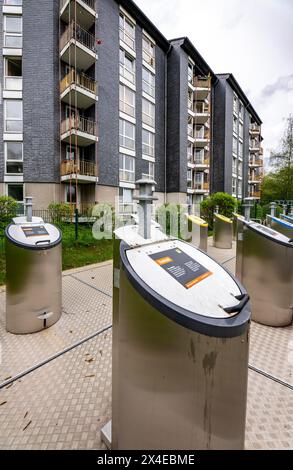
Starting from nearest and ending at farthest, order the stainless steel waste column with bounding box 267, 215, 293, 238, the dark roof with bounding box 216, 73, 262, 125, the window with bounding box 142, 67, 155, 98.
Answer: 1. the stainless steel waste column with bounding box 267, 215, 293, 238
2. the window with bounding box 142, 67, 155, 98
3. the dark roof with bounding box 216, 73, 262, 125

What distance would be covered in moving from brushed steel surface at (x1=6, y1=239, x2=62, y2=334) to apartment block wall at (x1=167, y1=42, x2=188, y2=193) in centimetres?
1836

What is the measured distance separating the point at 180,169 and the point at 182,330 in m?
20.4

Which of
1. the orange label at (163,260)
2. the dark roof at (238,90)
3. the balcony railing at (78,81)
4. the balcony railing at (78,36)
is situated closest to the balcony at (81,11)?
the balcony railing at (78,36)

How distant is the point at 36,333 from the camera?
2992 millimetres

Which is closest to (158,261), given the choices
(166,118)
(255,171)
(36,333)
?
(36,333)

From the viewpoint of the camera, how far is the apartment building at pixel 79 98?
12820 millimetres

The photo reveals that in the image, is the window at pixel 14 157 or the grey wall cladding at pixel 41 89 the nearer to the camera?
the grey wall cladding at pixel 41 89

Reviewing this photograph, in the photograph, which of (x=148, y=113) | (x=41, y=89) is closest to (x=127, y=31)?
(x=148, y=113)

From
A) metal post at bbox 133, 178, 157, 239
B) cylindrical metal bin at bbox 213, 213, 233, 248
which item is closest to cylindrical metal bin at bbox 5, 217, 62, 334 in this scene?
metal post at bbox 133, 178, 157, 239

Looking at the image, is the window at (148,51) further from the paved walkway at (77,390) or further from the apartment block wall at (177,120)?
the paved walkway at (77,390)

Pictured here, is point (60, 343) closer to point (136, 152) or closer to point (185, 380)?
point (185, 380)

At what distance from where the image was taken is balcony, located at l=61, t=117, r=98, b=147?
A: 12453mm

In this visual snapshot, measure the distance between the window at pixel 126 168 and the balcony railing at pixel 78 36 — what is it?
21.4ft

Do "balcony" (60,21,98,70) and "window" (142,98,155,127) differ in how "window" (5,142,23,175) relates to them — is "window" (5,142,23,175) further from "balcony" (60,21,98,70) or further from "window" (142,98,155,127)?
"window" (142,98,155,127)
